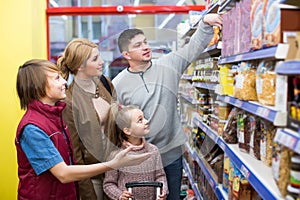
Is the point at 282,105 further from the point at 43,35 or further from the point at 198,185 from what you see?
the point at 43,35

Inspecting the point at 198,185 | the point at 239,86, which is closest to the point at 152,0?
the point at 198,185

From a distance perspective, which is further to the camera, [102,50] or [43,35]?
[43,35]

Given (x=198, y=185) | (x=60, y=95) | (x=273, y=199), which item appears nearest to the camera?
(x=273, y=199)

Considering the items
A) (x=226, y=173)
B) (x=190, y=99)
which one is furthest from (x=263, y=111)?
(x=190, y=99)

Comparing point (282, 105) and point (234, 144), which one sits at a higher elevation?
point (282, 105)

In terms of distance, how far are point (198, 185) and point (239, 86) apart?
2.36 m

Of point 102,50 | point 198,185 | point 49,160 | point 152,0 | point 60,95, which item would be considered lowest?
point 198,185

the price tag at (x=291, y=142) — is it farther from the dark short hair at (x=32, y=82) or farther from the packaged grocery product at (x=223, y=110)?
the packaged grocery product at (x=223, y=110)

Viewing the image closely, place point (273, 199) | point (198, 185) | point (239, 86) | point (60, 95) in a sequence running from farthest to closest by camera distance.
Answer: point (198, 185), point (60, 95), point (239, 86), point (273, 199)

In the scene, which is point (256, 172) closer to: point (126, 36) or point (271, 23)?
point (271, 23)

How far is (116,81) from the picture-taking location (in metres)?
2.69

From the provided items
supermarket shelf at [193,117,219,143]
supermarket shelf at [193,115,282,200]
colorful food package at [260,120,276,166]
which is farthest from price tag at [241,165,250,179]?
supermarket shelf at [193,117,219,143]

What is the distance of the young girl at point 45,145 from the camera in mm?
2471

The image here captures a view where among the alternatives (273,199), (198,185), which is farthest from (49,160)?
(198,185)
